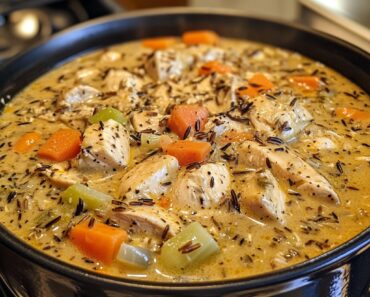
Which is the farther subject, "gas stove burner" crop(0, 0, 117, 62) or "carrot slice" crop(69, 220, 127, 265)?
"gas stove burner" crop(0, 0, 117, 62)

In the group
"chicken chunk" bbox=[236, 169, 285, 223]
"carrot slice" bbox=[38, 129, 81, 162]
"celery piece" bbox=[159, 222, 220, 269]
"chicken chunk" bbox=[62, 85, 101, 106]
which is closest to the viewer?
"celery piece" bbox=[159, 222, 220, 269]

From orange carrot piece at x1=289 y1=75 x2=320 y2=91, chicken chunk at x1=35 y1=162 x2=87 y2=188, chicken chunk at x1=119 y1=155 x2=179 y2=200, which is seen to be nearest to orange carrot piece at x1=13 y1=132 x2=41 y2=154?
chicken chunk at x1=35 y1=162 x2=87 y2=188

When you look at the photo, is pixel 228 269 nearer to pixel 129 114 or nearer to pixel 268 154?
pixel 268 154

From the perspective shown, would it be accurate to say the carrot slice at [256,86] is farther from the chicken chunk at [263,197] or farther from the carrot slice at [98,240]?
the carrot slice at [98,240]

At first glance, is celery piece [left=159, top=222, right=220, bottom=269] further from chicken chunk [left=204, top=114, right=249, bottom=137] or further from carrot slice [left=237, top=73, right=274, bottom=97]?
carrot slice [left=237, top=73, right=274, bottom=97]

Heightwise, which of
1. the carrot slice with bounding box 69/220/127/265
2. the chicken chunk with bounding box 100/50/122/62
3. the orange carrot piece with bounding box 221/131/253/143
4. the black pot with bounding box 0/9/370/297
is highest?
the chicken chunk with bounding box 100/50/122/62

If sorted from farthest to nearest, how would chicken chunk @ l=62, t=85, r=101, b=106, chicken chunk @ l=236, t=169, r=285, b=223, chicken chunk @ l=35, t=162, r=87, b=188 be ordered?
chicken chunk @ l=62, t=85, r=101, b=106 < chicken chunk @ l=35, t=162, r=87, b=188 < chicken chunk @ l=236, t=169, r=285, b=223

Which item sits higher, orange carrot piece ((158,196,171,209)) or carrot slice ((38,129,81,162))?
carrot slice ((38,129,81,162))
